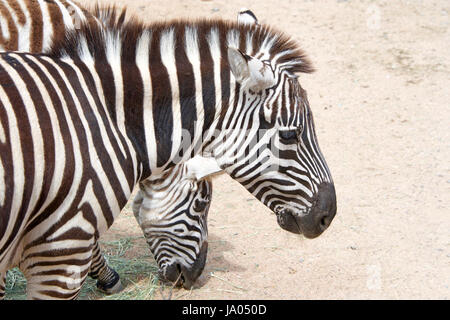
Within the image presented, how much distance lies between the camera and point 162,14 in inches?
446

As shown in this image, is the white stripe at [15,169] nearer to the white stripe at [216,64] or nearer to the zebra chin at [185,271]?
the white stripe at [216,64]

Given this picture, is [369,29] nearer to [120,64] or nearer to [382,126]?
[382,126]

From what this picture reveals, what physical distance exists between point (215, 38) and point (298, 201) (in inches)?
50.8

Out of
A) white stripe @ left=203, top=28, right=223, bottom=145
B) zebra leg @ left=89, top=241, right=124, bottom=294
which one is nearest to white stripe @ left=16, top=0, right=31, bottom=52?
zebra leg @ left=89, top=241, right=124, bottom=294

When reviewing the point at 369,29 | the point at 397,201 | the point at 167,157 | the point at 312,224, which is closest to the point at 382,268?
the point at 397,201

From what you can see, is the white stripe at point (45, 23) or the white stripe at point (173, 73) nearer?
the white stripe at point (173, 73)

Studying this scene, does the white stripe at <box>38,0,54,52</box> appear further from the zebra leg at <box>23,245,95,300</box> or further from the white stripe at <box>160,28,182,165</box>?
the zebra leg at <box>23,245,95,300</box>

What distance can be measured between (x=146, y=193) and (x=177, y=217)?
346 millimetres

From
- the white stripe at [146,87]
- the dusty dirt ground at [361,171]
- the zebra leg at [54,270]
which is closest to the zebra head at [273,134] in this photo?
the white stripe at [146,87]

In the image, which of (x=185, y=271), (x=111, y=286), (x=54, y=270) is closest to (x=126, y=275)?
(x=111, y=286)

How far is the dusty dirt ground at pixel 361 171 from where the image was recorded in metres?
5.81

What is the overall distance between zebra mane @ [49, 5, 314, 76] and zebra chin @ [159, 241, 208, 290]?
204 cm

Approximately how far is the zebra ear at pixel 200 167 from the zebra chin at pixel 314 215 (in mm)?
720

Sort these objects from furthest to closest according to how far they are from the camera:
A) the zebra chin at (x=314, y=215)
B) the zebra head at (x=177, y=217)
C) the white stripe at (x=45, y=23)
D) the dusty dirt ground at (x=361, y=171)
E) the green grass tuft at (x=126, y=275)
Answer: the dusty dirt ground at (x=361, y=171), the white stripe at (x=45, y=23), the green grass tuft at (x=126, y=275), the zebra head at (x=177, y=217), the zebra chin at (x=314, y=215)
